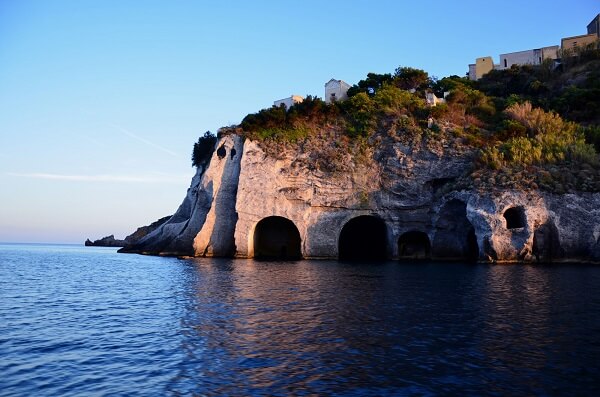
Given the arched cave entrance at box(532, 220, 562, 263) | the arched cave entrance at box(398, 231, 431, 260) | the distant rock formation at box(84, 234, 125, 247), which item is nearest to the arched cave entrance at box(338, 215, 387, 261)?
the arched cave entrance at box(398, 231, 431, 260)

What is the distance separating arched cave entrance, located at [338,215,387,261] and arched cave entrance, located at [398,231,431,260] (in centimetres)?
296

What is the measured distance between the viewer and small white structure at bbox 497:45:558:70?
235ft

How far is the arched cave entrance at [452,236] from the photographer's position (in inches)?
1696

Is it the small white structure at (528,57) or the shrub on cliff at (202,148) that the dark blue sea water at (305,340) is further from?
the small white structure at (528,57)

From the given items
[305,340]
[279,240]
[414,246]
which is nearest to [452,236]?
[414,246]

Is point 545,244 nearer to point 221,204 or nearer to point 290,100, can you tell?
point 221,204

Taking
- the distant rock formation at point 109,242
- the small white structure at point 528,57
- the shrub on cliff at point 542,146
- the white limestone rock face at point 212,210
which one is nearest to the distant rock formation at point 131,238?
the distant rock formation at point 109,242

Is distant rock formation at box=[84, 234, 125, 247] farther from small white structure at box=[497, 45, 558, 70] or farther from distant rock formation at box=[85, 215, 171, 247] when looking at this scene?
small white structure at box=[497, 45, 558, 70]

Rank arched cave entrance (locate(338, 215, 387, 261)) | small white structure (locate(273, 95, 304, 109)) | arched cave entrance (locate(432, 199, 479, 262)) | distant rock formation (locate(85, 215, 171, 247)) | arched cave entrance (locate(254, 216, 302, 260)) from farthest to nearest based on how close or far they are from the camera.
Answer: distant rock formation (locate(85, 215, 171, 247)) → small white structure (locate(273, 95, 304, 109)) → arched cave entrance (locate(338, 215, 387, 261)) → arched cave entrance (locate(254, 216, 302, 260)) → arched cave entrance (locate(432, 199, 479, 262))

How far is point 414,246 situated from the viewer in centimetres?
4869

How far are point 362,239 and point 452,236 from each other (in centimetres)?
1355

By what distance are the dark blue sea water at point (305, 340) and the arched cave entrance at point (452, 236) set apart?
69.0ft

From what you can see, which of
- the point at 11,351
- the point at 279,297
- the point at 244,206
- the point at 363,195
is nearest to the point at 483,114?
the point at 363,195

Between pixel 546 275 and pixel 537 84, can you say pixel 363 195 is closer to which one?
pixel 546 275
